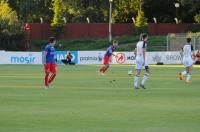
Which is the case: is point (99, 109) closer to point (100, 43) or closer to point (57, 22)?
point (100, 43)

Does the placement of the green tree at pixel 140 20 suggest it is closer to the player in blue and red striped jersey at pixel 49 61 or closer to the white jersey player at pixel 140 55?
the player in blue and red striped jersey at pixel 49 61

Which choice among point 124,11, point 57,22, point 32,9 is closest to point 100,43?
point 57,22

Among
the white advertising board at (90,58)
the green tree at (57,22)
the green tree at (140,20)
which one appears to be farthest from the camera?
the green tree at (57,22)

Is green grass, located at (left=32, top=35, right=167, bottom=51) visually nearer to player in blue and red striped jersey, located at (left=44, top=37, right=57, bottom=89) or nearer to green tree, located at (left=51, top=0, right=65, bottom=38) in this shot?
green tree, located at (left=51, top=0, right=65, bottom=38)

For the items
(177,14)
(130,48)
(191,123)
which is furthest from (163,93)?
(177,14)

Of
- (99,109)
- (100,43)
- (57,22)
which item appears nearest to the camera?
(99,109)

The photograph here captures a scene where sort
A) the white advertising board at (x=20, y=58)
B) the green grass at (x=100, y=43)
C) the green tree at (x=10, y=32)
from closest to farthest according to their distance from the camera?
the white advertising board at (x=20, y=58) → the green grass at (x=100, y=43) → the green tree at (x=10, y=32)

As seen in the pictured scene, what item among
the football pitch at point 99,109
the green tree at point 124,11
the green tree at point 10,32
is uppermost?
the green tree at point 124,11

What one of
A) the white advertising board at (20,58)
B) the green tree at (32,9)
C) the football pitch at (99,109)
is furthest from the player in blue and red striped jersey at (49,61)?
the green tree at (32,9)

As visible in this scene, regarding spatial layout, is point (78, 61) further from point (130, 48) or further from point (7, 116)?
point (7, 116)

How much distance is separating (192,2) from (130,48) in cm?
1471

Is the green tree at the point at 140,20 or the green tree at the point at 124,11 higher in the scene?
the green tree at the point at 124,11

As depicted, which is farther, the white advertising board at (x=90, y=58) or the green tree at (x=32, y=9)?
the green tree at (x=32, y=9)

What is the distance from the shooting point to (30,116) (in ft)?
55.8
